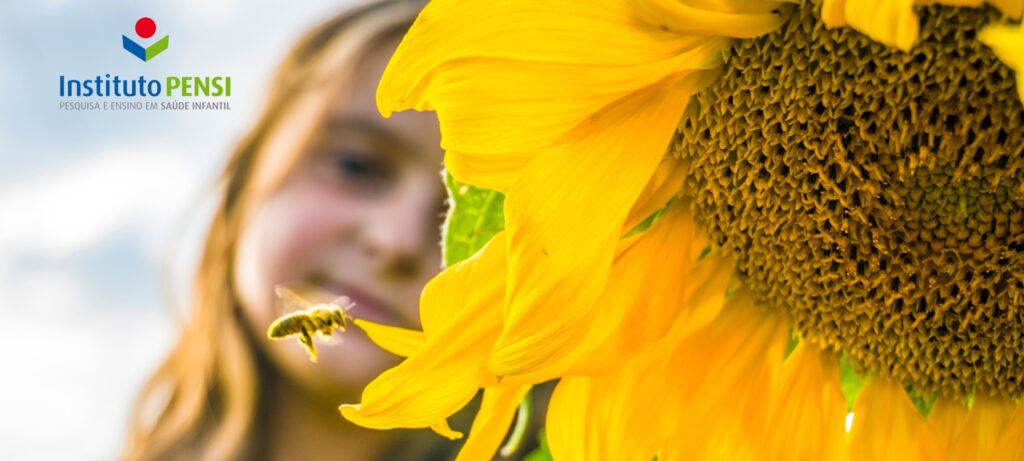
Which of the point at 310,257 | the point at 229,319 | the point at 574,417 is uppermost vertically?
the point at 574,417

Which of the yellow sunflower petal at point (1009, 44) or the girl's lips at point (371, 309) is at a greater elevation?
the yellow sunflower petal at point (1009, 44)

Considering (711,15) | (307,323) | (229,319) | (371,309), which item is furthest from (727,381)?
(229,319)


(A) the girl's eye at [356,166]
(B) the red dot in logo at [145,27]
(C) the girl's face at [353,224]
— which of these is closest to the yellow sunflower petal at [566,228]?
(C) the girl's face at [353,224]

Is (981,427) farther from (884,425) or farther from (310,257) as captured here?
(310,257)

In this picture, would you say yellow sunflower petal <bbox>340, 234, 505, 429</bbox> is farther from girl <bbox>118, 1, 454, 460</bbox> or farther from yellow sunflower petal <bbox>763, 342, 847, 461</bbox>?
girl <bbox>118, 1, 454, 460</bbox>

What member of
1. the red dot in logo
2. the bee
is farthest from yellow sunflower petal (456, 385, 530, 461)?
the red dot in logo

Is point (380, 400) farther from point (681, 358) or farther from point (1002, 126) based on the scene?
point (1002, 126)

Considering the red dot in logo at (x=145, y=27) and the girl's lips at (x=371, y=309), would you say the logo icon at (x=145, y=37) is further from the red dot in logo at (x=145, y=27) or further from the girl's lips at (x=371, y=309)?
the girl's lips at (x=371, y=309)
